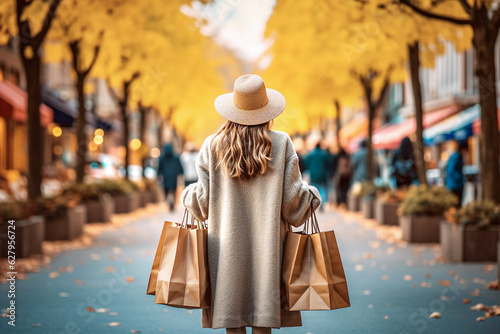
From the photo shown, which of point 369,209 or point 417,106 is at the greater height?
point 417,106

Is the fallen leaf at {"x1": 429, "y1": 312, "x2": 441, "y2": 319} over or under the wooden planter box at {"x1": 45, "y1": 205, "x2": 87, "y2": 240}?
under

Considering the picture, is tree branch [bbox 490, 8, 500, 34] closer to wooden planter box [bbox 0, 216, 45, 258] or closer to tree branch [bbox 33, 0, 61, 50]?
tree branch [bbox 33, 0, 61, 50]

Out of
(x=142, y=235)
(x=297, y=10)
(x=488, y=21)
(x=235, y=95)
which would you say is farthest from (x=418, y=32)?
(x=235, y=95)

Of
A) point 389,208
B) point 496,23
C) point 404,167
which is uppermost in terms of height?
point 496,23

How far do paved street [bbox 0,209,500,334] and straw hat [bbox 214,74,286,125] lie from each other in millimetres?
2731

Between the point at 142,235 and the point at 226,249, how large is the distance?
11086mm

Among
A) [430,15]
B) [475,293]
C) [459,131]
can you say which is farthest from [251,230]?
[459,131]

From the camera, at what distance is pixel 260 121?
4617 mm

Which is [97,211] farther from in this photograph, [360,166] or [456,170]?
[360,166]

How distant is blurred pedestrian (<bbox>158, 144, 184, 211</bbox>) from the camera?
21.7 metres

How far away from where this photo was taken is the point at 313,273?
14.9 feet

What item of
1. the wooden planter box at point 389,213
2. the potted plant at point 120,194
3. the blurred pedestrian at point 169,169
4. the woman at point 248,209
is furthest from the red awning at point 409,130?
the woman at point 248,209

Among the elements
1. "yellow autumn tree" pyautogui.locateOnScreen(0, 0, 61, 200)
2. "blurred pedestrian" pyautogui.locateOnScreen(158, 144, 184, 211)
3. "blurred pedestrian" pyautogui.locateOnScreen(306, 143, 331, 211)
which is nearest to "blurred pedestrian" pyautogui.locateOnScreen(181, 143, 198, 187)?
"blurred pedestrian" pyautogui.locateOnScreen(158, 144, 184, 211)

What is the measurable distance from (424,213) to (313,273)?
382 inches
